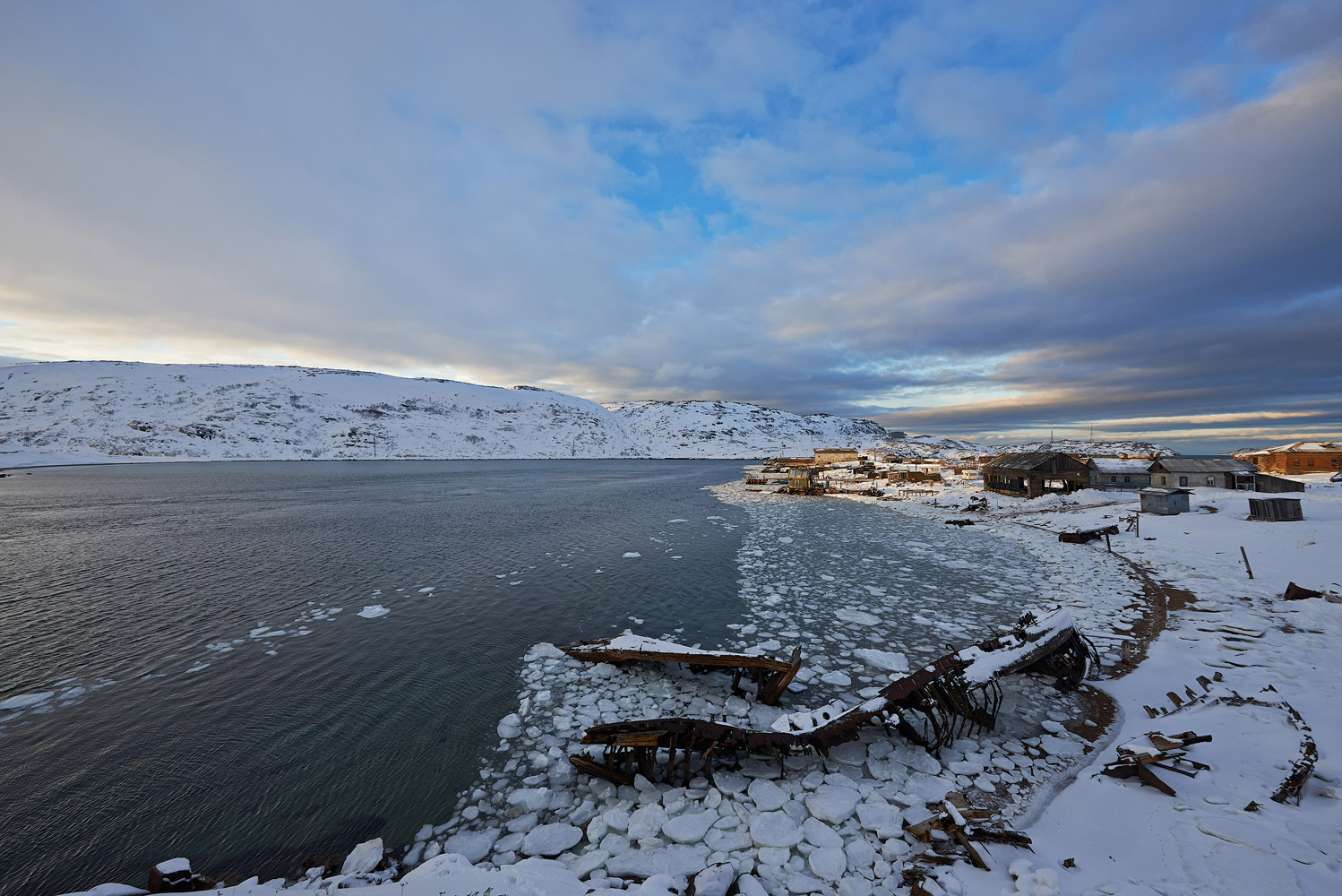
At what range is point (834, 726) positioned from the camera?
8141 mm

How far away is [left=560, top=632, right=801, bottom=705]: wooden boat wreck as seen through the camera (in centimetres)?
1045

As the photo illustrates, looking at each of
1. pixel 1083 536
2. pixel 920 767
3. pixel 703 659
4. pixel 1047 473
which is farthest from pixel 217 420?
pixel 1047 473

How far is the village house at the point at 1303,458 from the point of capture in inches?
2211

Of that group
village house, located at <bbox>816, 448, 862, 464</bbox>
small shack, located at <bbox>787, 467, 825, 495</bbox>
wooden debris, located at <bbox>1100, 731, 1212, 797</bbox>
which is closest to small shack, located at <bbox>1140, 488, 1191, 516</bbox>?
small shack, located at <bbox>787, 467, 825, 495</bbox>

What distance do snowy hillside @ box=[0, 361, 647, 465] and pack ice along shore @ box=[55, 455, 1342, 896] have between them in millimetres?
171613

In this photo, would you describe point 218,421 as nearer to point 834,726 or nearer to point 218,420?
point 218,420

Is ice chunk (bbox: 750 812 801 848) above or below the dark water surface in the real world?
above

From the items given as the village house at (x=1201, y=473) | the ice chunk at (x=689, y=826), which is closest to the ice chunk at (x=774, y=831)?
the ice chunk at (x=689, y=826)

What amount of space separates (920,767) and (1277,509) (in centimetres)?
3463

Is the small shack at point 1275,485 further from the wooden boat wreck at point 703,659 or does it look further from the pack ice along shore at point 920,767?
the wooden boat wreck at point 703,659

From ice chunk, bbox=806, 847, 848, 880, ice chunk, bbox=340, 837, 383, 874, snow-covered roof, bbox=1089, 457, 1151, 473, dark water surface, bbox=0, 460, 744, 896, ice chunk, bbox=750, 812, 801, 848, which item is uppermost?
snow-covered roof, bbox=1089, 457, 1151, 473

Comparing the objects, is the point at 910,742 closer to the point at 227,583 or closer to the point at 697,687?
the point at 697,687

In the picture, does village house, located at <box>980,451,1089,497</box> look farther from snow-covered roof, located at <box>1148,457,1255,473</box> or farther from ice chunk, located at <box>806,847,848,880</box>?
ice chunk, located at <box>806,847,848,880</box>

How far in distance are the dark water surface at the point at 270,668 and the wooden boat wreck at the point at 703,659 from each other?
197 centimetres
